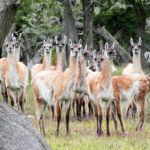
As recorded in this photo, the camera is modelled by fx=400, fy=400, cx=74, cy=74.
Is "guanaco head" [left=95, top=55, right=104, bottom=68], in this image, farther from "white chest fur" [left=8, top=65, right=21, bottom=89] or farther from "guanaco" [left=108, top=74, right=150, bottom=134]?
"guanaco" [left=108, top=74, right=150, bottom=134]

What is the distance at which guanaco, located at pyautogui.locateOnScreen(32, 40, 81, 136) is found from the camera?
9039mm

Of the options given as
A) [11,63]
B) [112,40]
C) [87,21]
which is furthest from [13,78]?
[112,40]

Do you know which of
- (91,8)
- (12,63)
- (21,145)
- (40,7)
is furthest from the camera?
(91,8)

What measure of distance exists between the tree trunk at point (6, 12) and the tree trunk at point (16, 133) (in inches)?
35.4

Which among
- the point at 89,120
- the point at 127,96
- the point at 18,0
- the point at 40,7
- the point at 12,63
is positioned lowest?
the point at 89,120

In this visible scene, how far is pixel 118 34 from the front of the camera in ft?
115

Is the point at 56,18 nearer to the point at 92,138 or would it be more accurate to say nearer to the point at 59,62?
the point at 59,62

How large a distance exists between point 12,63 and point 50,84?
262 cm

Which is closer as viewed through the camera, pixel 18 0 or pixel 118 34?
pixel 18 0

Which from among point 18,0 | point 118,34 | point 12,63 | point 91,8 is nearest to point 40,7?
point 91,8

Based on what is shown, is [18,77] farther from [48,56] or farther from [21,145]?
[21,145]

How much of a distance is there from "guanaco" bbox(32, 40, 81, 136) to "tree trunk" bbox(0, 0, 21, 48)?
14.2 ft

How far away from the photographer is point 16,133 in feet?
14.8

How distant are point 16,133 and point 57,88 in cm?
461
